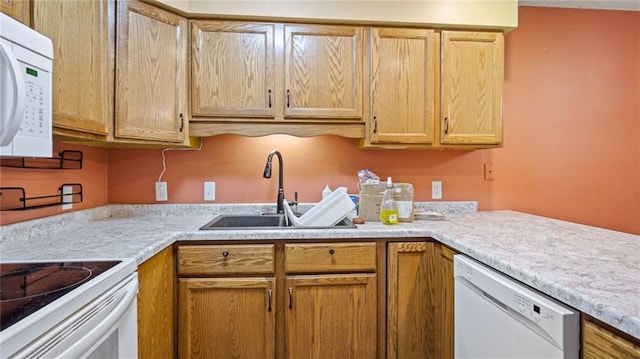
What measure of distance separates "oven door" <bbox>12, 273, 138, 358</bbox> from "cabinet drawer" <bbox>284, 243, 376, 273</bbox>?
2.24 ft

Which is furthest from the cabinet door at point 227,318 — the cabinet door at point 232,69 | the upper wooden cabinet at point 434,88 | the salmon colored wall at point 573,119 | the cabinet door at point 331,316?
the salmon colored wall at point 573,119

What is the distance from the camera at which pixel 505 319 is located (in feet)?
3.16

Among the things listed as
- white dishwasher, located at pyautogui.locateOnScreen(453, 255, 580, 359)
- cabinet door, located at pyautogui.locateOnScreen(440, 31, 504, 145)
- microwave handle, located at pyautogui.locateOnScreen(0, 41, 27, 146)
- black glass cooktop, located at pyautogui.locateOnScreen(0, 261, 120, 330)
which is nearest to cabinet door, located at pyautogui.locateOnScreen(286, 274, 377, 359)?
white dishwasher, located at pyautogui.locateOnScreen(453, 255, 580, 359)

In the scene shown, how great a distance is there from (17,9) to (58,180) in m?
0.86

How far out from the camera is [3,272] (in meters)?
0.90

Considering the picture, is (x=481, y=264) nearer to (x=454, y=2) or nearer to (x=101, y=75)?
(x=454, y=2)

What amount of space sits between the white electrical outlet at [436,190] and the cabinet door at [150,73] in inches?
64.6

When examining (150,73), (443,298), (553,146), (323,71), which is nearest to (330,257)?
(443,298)

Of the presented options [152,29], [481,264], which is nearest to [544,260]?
[481,264]

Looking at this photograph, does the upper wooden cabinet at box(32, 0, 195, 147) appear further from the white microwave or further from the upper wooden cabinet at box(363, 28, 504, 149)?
the upper wooden cabinet at box(363, 28, 504, 149)

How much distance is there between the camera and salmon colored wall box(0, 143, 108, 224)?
1324 millimetres

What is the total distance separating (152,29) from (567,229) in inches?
89.1

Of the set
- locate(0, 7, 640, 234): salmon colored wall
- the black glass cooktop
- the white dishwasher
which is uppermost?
locate(0, 7, 640, 234): salmon colored wall

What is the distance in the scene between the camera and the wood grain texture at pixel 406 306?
1570mm
